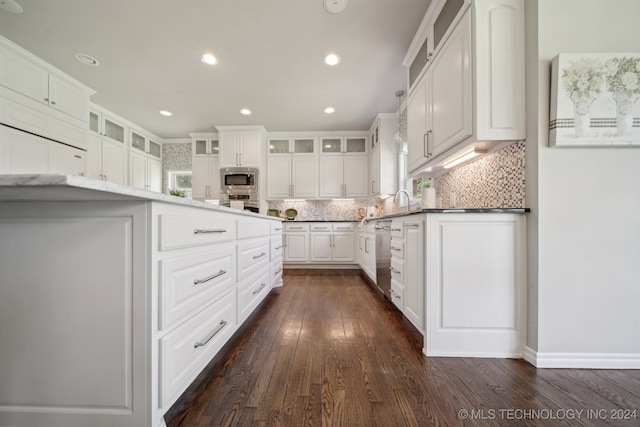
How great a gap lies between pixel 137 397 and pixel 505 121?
2185 mm

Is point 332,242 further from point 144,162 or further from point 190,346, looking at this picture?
point 144,162

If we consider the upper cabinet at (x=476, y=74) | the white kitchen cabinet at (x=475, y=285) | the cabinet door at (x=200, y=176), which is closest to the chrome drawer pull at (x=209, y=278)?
the white kitchen cabinet at (x=475, y=285)

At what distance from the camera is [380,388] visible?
1160 mm

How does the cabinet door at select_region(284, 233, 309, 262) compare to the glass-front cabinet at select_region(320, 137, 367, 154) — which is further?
the glass-front cabinet at select_region(320, 137, 367, 154)

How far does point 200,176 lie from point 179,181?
0.94 meters

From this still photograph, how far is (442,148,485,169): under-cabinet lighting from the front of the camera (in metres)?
1.84

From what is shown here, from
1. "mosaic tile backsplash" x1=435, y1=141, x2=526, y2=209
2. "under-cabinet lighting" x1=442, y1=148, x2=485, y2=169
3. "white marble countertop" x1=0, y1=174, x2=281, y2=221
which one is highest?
"under-cabinet lighting" x1=442, y1=148, x2=485, y2=169

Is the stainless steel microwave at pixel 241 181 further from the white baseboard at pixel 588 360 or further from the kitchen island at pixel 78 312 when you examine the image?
the white baseboard at pixel 588 360

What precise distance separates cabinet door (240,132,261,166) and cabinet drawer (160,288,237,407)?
3.69 m

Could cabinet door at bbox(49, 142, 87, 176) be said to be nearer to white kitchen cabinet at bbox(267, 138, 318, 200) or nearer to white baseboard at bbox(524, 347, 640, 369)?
white kitchen cabinet at bbox(267, 138, 318, 200)

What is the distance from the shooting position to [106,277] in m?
0.83

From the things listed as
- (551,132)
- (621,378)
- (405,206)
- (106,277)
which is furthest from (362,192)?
(106,277)

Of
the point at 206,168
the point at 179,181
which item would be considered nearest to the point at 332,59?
the point at 206,168

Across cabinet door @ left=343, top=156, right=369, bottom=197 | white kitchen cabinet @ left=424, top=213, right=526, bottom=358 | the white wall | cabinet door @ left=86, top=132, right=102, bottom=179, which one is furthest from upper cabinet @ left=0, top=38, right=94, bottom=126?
the white wall
